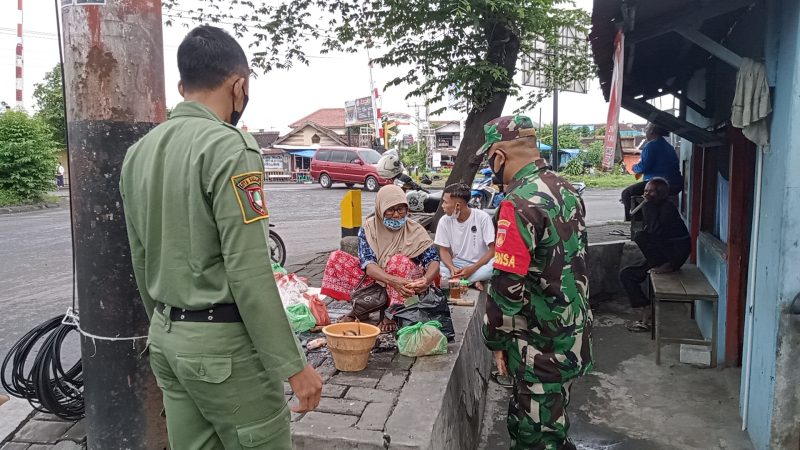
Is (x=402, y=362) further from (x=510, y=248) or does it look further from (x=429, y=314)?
(x=510, y=248)

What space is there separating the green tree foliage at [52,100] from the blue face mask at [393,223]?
29.1m

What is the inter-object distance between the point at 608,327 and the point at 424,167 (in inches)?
1260

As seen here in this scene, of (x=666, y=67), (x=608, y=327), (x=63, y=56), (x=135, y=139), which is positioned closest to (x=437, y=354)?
(x=135, y=139)

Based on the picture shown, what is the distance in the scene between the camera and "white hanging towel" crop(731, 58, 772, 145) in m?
3.46

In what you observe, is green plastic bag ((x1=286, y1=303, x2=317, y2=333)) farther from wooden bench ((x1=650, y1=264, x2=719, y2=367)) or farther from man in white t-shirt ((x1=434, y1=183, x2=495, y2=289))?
wooden bench ((x1=650, y1=264, x2=719, y2=367))

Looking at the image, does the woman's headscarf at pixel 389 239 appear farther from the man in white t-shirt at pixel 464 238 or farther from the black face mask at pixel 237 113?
the black face mask at pixel 237 113

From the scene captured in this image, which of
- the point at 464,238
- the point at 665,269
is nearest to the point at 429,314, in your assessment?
the point at 464,238

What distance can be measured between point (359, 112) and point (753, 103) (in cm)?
4325

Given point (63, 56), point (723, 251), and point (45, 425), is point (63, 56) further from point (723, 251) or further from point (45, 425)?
point (723, 251)

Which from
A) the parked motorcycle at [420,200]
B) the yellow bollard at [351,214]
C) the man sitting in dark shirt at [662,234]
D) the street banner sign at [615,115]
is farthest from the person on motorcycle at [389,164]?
the street banner sign at [615,115]

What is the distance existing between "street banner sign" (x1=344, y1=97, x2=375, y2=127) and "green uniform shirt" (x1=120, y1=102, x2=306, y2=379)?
42236mm

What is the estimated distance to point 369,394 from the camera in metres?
3.28

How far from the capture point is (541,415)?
2943 millimetres

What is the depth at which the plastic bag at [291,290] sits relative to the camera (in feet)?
15.2
